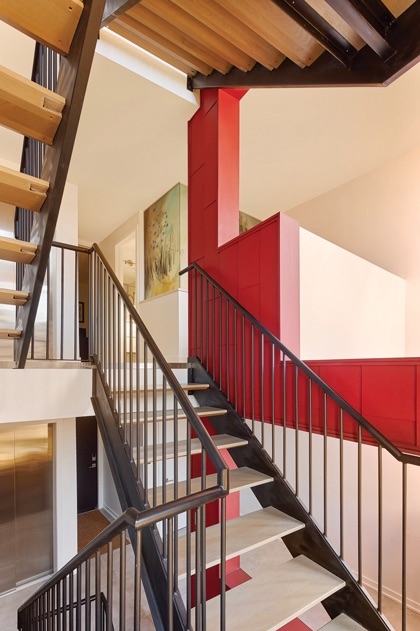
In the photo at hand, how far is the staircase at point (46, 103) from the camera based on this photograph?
4.32 ft

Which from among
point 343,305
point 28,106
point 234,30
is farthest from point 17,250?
point 343,305

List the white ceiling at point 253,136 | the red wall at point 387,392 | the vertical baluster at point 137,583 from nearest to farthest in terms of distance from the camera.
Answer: the vertical baluster at point 137,583 → the red wall at point 387,392 → the white ceiling at point 253,136

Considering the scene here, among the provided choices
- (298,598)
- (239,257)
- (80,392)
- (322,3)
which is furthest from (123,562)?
(322,3)

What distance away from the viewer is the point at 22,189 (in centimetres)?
170

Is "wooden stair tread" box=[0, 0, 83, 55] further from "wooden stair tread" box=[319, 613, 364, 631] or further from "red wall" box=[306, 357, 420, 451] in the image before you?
"wooden stair tread" box=[319, 613, 364, 631]

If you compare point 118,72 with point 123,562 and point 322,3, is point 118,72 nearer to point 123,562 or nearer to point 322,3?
point 322,3

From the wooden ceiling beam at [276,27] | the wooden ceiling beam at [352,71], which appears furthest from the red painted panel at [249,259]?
the wooden ceiling beam at [276,27]

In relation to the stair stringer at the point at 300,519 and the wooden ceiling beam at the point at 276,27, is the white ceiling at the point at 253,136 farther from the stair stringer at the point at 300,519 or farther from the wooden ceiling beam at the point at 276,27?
the stair stringer at the point at 300,519

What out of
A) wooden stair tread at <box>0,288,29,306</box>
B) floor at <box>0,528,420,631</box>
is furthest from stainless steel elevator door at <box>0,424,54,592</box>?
wooden stair tread at <box>0,288,29,306</box>

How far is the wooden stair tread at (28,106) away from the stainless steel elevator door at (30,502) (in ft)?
11.9

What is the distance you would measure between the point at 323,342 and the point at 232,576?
2.50 metres

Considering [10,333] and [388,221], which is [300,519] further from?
[388,221]

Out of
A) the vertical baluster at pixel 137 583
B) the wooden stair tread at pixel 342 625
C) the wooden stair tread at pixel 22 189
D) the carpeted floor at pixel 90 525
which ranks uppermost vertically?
the wooden stair tread at pixel 22 189

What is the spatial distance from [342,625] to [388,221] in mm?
4205
